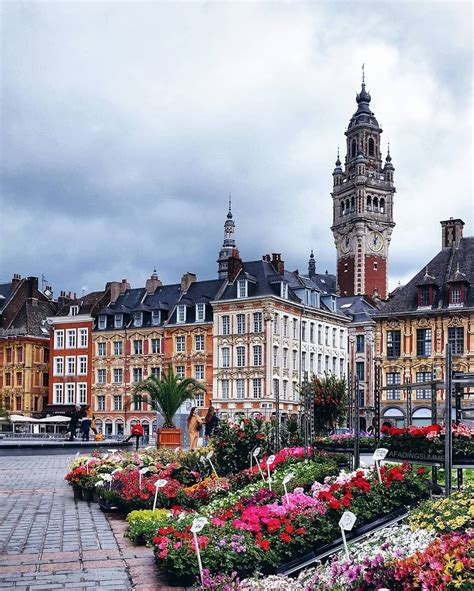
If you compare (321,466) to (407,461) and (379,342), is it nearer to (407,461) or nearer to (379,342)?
(407,461)

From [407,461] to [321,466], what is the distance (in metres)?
1.48

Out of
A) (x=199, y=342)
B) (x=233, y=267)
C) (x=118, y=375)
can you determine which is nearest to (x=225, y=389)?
(x=199, y=342)

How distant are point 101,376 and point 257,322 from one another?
1547cm

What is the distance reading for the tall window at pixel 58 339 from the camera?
6725 centimetres

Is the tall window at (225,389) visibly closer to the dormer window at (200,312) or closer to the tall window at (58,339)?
the dormer window at (200,312)

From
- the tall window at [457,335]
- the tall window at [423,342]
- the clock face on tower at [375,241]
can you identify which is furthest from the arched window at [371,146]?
the tall window at [457,335]

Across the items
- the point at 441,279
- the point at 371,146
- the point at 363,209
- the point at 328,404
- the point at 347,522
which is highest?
the point at 371,146

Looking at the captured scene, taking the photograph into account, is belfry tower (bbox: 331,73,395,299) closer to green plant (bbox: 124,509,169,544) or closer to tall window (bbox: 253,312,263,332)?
tall window (bbox: 253,312,263,332)

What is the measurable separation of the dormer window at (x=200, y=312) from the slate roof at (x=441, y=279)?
14949 mm

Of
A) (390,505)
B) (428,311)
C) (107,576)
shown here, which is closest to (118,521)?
(107,576)

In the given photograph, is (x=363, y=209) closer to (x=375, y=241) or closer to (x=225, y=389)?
(x=375, y=241)

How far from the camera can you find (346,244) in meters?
99.2

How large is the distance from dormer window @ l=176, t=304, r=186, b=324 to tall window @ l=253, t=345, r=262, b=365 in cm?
682

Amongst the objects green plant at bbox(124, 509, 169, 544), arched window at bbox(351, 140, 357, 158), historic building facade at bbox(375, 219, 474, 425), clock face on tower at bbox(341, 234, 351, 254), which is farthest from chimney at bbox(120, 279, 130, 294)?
green plant at bbox(124, 509, 169, 544)
